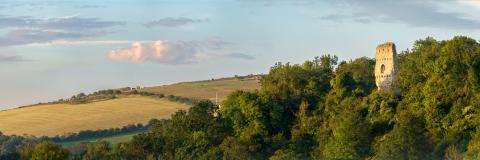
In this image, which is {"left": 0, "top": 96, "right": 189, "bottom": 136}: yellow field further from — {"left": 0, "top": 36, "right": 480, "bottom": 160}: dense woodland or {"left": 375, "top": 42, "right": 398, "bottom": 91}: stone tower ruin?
{"left": 375, "top": 42, "right": 398, "bottom": 91}: stone tower ruin

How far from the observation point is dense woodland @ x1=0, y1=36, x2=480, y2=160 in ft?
240

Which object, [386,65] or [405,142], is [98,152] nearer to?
[386,65]

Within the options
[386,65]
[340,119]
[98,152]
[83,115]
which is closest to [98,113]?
[83,115]

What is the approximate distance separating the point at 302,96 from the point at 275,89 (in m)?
2.09

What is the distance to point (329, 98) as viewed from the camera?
81688 mm

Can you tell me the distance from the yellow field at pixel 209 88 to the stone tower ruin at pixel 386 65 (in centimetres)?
3724

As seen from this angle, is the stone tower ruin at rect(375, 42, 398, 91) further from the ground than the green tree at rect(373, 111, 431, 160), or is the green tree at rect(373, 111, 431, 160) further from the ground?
the stone tower ruin at rect(375, 42, 398, 91)

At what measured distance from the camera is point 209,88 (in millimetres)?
128000

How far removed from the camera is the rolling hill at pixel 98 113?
10769cm

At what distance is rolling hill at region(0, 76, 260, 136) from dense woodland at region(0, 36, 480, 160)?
926 inches

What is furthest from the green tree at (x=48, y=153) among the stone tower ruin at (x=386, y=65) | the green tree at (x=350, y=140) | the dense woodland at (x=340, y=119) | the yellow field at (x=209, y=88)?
the yellow field at (x=209, y=88)

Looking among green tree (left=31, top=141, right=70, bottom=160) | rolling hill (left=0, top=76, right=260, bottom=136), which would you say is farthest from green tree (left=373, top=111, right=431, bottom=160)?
rolling hill (left=0, top=76, right=260, bottom=136)

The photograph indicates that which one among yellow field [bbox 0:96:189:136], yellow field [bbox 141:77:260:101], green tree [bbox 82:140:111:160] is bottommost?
green tree [bbox 82:140:111:160]

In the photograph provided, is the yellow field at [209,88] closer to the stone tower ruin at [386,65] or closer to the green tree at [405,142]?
the stone tower ruin at [386,65]
